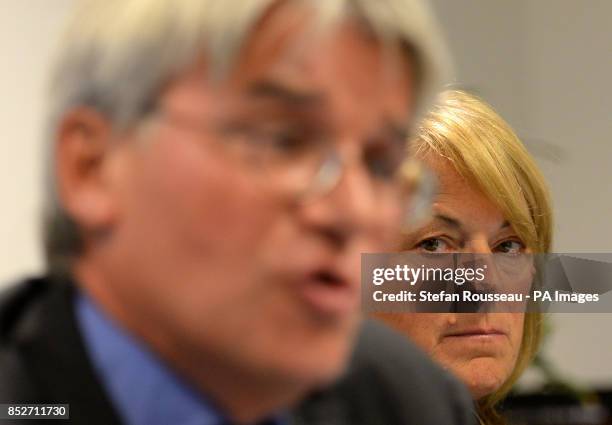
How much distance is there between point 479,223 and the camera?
1208 millimetres

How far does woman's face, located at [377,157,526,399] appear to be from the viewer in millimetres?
1182

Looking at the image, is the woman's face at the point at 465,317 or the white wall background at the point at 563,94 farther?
the white wall background at the point at 563,94

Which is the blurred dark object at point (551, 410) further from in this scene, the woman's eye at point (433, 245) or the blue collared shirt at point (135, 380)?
the blue collared shirt at point (135, 380)

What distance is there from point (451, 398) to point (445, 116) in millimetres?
552

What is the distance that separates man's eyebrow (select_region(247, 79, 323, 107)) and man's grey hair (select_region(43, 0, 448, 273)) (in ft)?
0.06

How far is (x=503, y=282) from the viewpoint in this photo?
119 centimetres

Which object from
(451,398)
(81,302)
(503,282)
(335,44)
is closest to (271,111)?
(335,44)

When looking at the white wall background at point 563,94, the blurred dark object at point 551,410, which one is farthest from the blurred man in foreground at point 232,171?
the white wall background at point 563,94

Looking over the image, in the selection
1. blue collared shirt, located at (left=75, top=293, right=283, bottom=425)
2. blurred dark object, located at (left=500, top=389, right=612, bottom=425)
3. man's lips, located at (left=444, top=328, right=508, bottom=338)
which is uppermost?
man's lips, located at (left=444, top=328, right=508, bottom=338)

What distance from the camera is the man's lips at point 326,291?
51 centimetres

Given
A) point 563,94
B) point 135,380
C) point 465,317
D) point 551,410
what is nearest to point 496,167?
point 465,317

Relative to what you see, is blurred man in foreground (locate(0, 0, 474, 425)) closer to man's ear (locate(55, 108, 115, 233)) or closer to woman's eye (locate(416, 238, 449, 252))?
man's ear (locate(55, 108, 115, 233))

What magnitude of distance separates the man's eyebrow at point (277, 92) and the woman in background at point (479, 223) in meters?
0.66

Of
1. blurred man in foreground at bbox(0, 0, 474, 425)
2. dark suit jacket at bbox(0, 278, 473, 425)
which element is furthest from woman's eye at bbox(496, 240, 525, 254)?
blurred man in foreground at bbox(0, 0, 474, 425)
